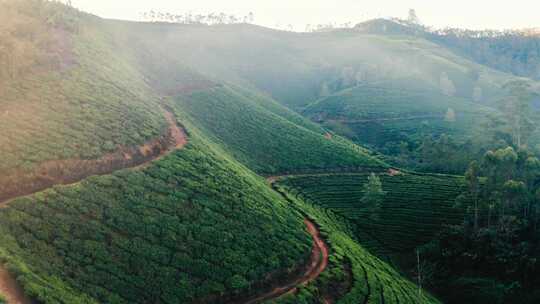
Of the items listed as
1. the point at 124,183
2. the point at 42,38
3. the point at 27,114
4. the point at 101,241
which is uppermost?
the point at 42,38

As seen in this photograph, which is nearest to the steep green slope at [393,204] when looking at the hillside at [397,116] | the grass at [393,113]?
the hillside at [397,116]

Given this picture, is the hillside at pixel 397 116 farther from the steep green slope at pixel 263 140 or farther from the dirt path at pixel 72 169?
the dirt path at pixel 72 169

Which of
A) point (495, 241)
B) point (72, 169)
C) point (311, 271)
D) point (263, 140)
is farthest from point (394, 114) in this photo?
point (72, 169)

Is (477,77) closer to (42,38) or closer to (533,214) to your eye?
(533,214)

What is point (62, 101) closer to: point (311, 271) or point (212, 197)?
point (212, 197)

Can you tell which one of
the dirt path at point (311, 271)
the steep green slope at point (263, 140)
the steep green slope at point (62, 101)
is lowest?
the dirt path at point (311, 271)

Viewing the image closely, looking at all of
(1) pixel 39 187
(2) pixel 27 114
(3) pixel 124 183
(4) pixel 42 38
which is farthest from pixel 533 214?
(4) pixel 42 38
